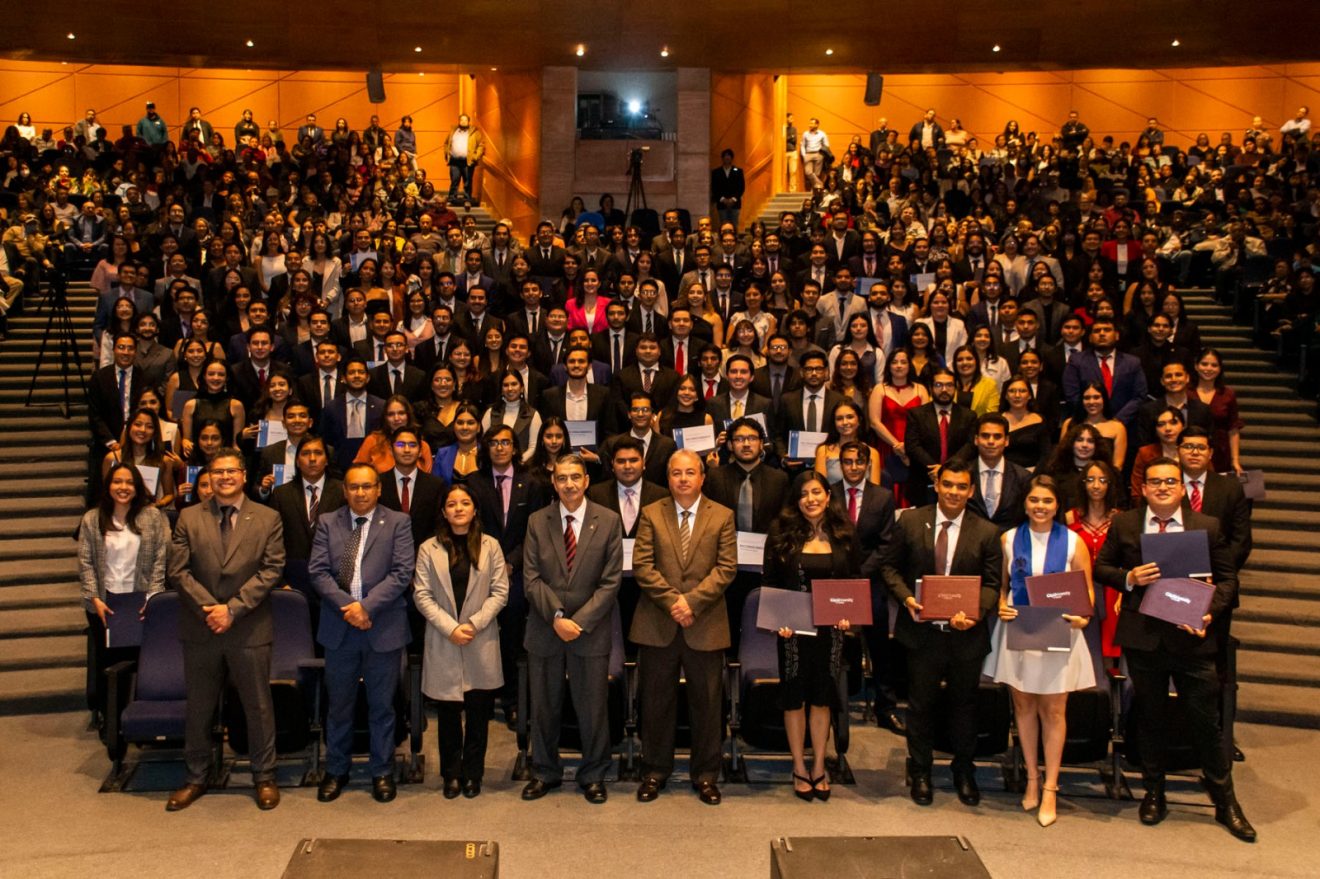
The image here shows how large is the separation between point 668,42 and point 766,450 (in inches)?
436

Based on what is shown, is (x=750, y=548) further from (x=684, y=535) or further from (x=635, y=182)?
(x=635, y=182)

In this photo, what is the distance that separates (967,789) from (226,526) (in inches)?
162

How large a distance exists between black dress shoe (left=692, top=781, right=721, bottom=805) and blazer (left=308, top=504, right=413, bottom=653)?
68.6 inches

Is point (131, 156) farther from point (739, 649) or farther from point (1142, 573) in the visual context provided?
point (1142, 573)

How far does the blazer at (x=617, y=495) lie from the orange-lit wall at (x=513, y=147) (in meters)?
13.5

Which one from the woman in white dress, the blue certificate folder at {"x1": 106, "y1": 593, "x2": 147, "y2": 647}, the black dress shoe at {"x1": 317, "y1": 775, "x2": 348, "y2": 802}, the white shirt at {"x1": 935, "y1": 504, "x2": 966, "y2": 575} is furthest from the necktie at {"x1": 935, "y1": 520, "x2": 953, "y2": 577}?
the blue certificate folder at {"x1": 106, "y1": 593, "x2": 147, "y2": 647}

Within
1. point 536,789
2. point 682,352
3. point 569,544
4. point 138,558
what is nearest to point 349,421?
point 138,558

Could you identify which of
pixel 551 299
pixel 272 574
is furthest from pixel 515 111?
pixel 272 574

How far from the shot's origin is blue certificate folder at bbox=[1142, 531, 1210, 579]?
239 inches

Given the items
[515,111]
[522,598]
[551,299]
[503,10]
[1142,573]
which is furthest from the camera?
[515,111]

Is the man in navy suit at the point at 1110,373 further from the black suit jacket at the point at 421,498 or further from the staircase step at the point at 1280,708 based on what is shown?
the black suit jacket at the point at 421,498

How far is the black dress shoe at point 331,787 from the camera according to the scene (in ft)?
20.9

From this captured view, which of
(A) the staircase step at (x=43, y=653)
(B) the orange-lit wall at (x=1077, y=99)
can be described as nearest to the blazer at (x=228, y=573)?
(A) the staircase step at (x=43, y=653)

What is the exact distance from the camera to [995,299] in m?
10.6
